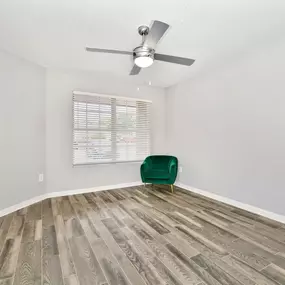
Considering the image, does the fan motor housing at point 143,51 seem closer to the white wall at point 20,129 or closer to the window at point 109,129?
the window at point 109,129

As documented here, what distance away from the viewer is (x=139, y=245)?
6.72 feet

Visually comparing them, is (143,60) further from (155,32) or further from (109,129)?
(109,129)

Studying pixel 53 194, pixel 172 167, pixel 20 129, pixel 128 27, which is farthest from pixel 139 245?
pixel 20 129

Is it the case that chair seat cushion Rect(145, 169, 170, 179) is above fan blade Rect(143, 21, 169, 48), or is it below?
below

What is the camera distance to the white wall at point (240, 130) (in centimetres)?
266

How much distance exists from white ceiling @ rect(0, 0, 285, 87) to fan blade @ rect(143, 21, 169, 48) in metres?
0.24

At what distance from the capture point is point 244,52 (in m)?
2.99

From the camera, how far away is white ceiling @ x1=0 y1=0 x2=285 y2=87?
6.34 feet

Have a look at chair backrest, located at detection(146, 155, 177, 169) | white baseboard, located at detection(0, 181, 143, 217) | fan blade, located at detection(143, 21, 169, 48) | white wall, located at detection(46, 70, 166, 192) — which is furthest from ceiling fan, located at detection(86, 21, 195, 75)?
white baseboard, located at detection(0, 181, 143, 217)

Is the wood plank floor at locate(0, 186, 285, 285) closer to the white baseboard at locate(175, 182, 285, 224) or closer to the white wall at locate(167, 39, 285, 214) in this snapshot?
the white baseboard at locate(175, 182, 285, 224)

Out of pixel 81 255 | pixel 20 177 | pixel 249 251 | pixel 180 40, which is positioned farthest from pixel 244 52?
pixel 20 177

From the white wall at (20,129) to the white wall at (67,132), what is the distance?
14 centimetres

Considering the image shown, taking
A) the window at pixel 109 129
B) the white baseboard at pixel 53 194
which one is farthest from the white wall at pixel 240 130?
the white baseboard at pixel 53 194

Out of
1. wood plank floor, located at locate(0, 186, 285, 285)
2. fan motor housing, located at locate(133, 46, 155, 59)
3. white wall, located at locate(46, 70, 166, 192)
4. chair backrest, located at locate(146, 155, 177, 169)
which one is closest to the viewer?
wood plank floor, located at locate(0, 186, 285, 285)
